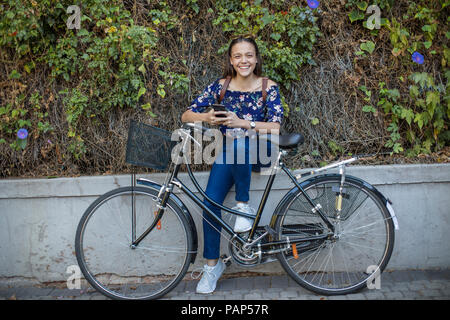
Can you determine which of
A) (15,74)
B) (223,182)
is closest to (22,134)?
(15,74)

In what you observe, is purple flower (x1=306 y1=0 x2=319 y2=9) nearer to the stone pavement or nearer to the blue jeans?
the blue jeans

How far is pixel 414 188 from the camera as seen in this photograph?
3.65 m

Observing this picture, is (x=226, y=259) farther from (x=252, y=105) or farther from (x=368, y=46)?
(x=368, y=46)

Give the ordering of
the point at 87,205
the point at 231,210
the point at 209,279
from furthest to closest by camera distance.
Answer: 1. the point at 87,205
2. the point at 209,279
3. the point at 231,210

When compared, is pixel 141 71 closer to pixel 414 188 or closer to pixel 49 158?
pixel 49 158

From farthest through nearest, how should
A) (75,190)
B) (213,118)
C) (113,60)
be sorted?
(113,60) → (75,190) → (213,118)

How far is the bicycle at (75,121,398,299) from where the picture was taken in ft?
10.8

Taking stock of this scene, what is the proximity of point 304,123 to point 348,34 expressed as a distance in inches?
37.3

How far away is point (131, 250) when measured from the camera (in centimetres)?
370

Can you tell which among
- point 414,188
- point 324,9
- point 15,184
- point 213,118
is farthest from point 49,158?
point 414,188

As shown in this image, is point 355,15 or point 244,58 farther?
point 355,15

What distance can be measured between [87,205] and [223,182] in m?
1.23

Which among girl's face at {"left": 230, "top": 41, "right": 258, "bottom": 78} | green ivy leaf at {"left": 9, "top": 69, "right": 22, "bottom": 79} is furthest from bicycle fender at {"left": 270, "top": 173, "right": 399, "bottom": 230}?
green ivy leaf at {"left": 9, "top": 69, "right": 22, "bottom": 79}

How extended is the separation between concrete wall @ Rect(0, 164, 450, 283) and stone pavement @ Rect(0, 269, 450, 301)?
98 mm
